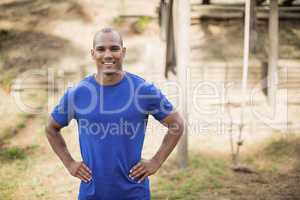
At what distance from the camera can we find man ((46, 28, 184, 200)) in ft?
7.38

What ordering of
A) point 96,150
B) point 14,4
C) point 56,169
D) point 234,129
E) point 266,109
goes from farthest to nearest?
point 14,4 → point 266,109 → point 234,129 → point 56,169 → point 96,150

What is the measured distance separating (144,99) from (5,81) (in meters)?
6.02

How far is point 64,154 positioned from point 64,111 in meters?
0.26

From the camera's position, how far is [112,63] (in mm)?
2287

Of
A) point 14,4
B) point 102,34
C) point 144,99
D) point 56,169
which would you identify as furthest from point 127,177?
point 14,4

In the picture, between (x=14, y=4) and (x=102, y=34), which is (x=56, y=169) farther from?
(x=14, y=4)

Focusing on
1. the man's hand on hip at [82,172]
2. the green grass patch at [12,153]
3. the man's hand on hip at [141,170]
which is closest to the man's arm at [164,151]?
the man's hand on hip at [141,170]

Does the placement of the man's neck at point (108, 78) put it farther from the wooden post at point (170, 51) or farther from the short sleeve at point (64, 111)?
the wooden post at point (170, 51)

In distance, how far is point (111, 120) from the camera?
2.24 meters

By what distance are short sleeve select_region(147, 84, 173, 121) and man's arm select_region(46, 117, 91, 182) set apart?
450 mm

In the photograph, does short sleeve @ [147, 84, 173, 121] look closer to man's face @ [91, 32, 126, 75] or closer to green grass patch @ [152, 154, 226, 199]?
man's face @ [91, 32, 126, 75]

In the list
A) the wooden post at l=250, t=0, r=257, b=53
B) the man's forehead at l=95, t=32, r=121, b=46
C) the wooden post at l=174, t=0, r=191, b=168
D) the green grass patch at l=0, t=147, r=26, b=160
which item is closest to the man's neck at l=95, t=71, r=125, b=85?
the man's forehead at l=95, t=32, r=121, b=46

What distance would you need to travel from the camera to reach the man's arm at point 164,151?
2.33 m

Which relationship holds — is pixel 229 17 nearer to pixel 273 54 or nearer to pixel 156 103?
pixel 273 54
